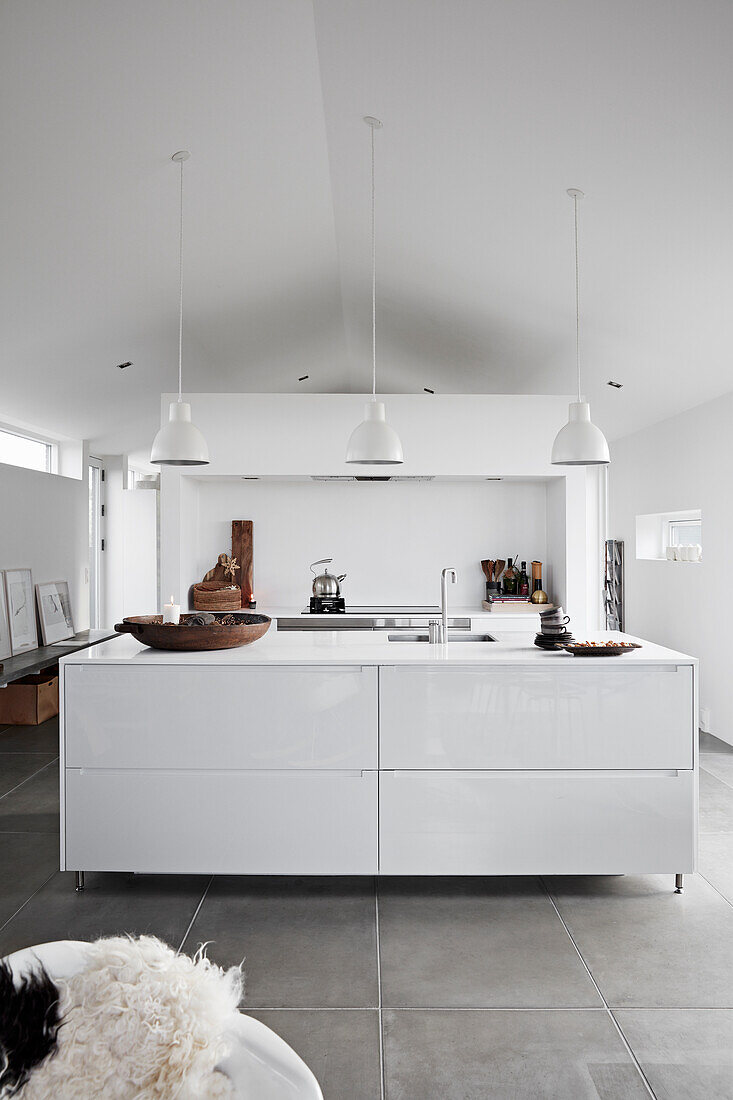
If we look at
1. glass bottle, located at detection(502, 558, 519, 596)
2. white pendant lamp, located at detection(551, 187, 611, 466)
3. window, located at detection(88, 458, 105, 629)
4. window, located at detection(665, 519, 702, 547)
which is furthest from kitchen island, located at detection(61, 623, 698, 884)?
window, located at detection(88, 458, 105, 629)

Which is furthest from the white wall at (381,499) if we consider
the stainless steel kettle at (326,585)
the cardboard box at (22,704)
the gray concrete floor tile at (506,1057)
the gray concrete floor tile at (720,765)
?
the gray concrete floor tile at (506,1057)

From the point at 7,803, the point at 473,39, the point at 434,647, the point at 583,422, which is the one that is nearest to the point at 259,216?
the point at 473,39

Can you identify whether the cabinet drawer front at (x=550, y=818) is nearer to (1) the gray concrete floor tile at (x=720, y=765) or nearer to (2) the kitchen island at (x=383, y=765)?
(2) the kitchen island at (x=383, y=765)

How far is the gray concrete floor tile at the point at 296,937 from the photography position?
7.79 feet

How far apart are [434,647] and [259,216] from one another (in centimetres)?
241

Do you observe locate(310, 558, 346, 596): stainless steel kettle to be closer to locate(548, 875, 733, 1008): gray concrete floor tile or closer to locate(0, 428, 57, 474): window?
locate(0, 428, 57, 474): window

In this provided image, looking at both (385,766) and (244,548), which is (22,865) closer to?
(385,766)

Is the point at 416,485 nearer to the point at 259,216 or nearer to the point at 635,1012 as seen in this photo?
the point at 259,216

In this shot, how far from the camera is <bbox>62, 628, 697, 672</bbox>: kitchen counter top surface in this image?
118 inches

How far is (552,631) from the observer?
3336mm

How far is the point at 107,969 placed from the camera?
3.93ft

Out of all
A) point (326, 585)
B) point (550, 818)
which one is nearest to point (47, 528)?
point (326, 585)

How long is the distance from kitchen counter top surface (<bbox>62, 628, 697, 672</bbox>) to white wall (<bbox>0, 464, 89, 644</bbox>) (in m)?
2.90

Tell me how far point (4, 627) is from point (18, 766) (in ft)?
3.97
